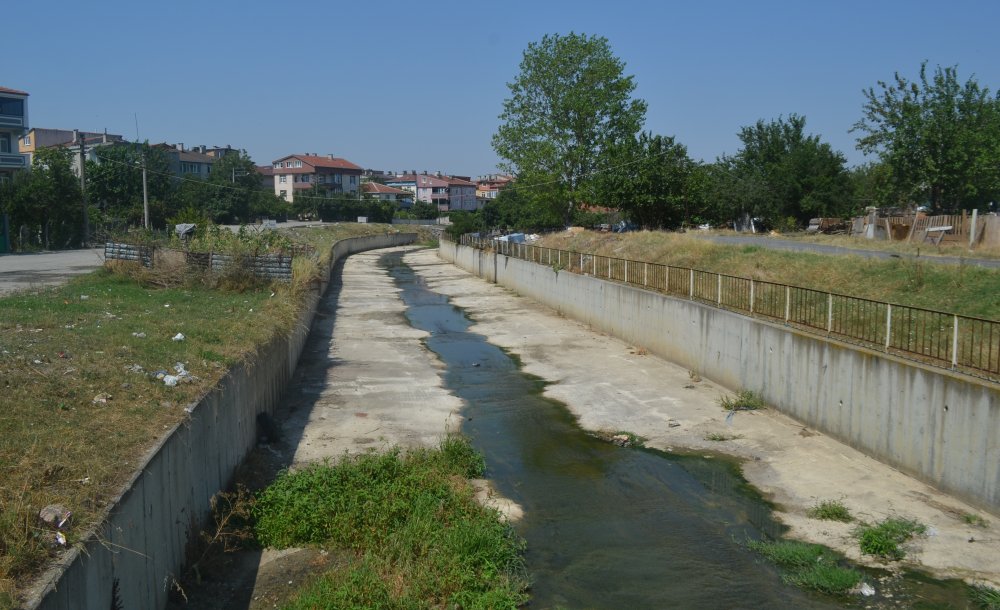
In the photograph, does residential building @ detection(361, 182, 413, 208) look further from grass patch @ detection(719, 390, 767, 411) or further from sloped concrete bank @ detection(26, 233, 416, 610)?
sloped concrete bank @ detection(26, 233, 416, 610)

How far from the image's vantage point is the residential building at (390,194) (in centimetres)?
14238

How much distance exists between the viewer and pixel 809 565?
909 centimetres

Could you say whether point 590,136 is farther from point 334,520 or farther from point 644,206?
point 334,520

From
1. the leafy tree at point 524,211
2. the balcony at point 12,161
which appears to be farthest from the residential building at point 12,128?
the leafy tree at point 524,211

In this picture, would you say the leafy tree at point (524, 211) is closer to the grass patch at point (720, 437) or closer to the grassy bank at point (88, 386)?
the grassy bank at point (88, 386)

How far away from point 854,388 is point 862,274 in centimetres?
759

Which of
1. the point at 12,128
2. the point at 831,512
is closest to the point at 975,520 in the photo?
the point at 831,512

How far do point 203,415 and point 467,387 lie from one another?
31.0 feet

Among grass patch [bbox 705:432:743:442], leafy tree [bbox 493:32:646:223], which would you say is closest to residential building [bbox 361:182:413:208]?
leafy tree [bbox 493:32:646:223]

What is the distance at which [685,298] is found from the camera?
69.3ft

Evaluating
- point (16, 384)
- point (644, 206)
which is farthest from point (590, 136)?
point (16, 384)

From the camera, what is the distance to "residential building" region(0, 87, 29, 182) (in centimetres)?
5288

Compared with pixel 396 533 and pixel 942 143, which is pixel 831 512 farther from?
pixel 942 143

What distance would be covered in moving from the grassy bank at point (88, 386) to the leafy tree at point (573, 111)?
4207 cm
